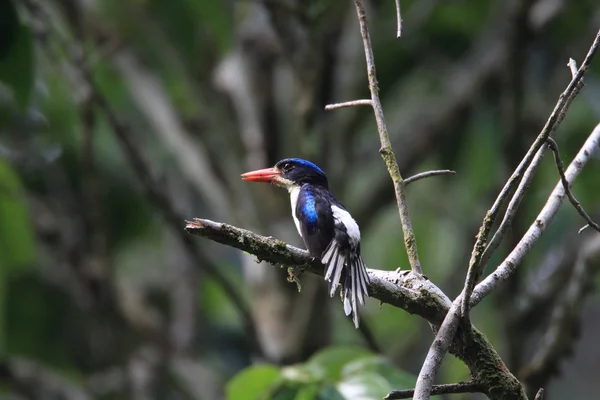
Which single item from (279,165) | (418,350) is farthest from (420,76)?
(279,165)

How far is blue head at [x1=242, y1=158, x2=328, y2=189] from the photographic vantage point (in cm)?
371

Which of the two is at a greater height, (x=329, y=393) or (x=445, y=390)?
(x=329, y=393)

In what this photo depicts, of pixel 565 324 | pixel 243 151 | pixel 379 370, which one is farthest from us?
pixel 243 151

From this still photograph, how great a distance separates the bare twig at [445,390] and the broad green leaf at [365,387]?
0.95 meters

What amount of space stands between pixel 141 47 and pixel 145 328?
2.00 metres

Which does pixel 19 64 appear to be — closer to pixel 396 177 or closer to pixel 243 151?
pixel 243 151

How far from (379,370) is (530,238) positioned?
1.38 m

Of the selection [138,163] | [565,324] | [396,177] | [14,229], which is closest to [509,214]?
[396,177]

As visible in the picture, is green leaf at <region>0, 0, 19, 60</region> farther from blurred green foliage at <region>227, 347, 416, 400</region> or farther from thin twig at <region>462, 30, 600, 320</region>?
thin twig at <region>462, 30, 600, 320</region>

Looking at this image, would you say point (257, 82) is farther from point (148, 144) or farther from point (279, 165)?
point (148, 144)

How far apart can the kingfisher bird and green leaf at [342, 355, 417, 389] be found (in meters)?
0.59

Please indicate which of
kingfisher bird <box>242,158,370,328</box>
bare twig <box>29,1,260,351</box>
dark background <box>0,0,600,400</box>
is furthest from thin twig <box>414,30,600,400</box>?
bare twig <box>29,1,260,351</box>

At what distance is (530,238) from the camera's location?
2.31 m

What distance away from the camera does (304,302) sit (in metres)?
4.98
